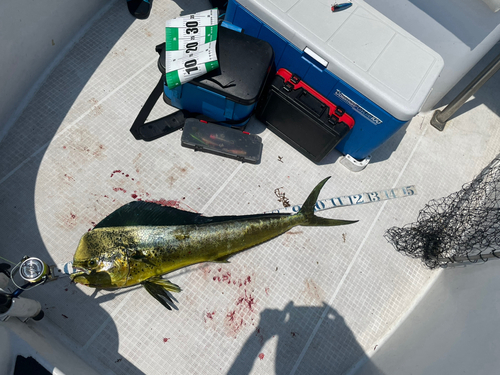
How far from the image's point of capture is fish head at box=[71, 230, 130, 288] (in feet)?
8.41

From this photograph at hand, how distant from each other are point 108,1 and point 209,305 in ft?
12.8

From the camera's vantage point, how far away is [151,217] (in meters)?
2.89

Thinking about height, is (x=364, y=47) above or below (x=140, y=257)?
above

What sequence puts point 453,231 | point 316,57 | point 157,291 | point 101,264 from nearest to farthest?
point 101,264
point 157,291
point 316,57
point 453,231

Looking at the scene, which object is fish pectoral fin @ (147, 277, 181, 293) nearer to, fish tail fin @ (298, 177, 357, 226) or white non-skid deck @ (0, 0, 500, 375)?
white non-skid deck @ (0, 0, 500, 375)

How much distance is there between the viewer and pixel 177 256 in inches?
109

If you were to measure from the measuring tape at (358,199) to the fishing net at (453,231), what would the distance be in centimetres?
30

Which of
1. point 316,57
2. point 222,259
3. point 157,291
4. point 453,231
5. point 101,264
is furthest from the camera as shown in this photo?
point 453,231

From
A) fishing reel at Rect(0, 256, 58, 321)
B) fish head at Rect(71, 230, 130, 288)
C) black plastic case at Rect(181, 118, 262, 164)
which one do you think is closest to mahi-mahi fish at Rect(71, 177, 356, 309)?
fish head at Rect(71, 230, 130, 288)

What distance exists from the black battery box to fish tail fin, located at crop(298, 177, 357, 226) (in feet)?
1.52

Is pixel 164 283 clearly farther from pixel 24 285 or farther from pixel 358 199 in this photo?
pixel 358 199

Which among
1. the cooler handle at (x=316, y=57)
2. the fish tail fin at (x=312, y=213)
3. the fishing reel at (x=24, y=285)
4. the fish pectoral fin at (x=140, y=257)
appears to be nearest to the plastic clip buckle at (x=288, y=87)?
the cooler handle at (x=316, y=57)

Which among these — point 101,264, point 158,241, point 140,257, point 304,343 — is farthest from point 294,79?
point 304,343

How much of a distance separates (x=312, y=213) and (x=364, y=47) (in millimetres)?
1656
